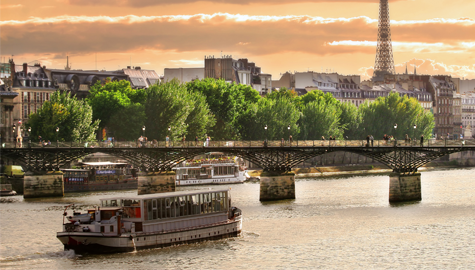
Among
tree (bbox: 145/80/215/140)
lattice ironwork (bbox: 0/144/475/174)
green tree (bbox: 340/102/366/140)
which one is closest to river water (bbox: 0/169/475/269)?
lattice ironwork (bbox: 0/144/475/174)

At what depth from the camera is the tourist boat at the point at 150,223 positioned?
48.9 m

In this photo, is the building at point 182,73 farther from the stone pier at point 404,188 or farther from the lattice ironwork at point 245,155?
the stone pier at point 404,188

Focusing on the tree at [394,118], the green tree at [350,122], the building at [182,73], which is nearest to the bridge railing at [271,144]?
the green tree at [350,122]

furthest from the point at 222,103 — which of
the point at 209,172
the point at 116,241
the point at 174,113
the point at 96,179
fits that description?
the point at 116,241

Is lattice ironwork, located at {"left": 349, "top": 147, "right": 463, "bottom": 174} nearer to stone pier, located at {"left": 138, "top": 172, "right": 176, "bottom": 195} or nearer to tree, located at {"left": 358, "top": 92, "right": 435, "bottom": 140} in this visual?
stone pier, located at {"left": 138, "top": 172, "right": 176, "bottom": 195}

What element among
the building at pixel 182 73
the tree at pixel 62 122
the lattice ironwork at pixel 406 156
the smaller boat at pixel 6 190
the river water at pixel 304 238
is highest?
A: the building at pixel 182 73

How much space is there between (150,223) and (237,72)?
347ft

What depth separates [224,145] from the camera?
274 ft

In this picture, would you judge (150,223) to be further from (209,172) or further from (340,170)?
(340,170)

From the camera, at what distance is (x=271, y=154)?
80.1m

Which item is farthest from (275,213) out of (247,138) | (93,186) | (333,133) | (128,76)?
(128,76)

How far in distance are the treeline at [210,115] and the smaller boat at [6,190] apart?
14.8 meters

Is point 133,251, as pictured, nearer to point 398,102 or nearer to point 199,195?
point 199,195

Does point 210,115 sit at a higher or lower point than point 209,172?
higher
